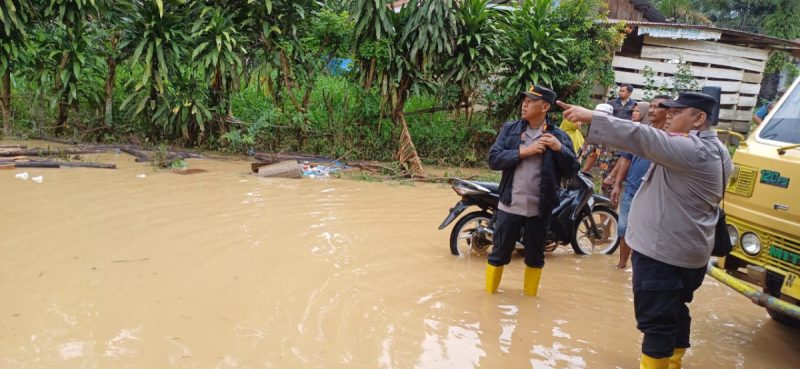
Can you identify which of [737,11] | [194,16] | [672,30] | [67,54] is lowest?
[67,54]

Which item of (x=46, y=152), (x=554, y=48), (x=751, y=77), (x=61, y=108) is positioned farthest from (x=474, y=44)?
(x=751, y=77)

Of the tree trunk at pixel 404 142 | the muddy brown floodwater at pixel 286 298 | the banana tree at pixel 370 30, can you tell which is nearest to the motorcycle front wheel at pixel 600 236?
the muddy brown floodwater at pixel 286 298

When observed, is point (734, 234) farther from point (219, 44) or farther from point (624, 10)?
point (624, 10)

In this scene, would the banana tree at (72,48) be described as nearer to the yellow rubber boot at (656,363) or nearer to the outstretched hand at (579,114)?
the outstretched hand at (579,114)

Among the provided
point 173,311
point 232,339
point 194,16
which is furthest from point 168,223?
point 194,16

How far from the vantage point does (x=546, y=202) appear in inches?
171

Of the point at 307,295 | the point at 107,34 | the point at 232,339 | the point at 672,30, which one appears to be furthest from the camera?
the point at 672,30

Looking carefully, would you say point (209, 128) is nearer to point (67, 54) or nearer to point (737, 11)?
point (67, 54)

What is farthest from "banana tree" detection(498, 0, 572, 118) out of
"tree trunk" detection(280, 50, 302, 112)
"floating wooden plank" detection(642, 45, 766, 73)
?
"tree trunk" detection(280, 50, 302, 112)

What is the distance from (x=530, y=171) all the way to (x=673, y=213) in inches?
56.0

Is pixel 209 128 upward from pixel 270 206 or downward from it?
upward

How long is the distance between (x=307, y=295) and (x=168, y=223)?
7.36ft

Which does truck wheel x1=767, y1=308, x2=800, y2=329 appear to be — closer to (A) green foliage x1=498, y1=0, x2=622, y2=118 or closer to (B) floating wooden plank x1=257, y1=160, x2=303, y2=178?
(A) green foliage x1=498, y1=0, x2=622, y2=118

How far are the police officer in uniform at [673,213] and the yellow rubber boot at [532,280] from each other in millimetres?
1486
